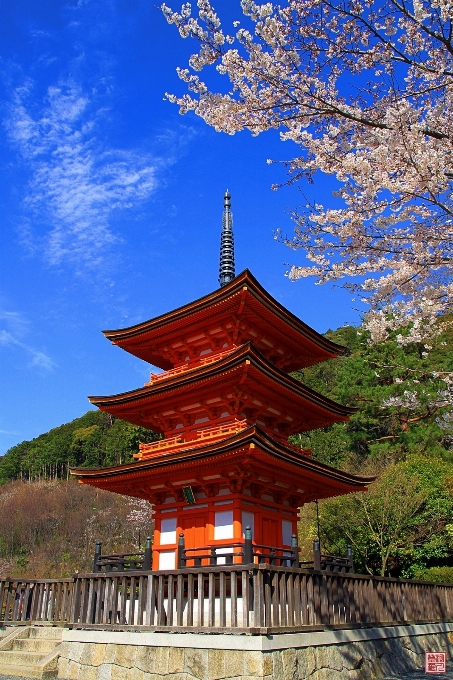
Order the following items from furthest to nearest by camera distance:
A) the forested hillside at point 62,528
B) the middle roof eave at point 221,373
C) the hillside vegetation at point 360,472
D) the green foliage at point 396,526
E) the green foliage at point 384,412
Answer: the forested hillside at point 62,528 < the green foliage at point 384,412 < the hillside vegetation at point 360,472 < the green foliage at point 396,526 < the middle roof eave at point 221,373

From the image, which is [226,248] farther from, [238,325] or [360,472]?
[360,472]

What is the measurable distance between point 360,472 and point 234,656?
87.1 ft

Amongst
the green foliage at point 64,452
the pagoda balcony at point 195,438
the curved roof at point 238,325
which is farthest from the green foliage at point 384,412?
the green foliage at point 64,452

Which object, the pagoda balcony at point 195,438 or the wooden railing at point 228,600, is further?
the pagoda balcony at point 195,438

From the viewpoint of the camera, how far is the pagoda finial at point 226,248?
18297 millimetres

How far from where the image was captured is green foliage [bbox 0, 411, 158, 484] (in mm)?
67562

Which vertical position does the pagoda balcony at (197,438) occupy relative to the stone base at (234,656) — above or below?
above

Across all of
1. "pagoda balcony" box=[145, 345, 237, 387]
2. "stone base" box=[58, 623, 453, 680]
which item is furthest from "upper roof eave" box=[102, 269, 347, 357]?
"stone base" box=[58, 623, 453, 680]

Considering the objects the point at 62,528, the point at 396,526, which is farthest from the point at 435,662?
the point at 62,528

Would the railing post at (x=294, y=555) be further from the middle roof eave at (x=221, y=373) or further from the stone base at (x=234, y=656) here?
the middle roof eave at (x=221, y=373)

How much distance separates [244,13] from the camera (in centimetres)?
707

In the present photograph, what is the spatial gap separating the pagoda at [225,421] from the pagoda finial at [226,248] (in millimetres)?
3291

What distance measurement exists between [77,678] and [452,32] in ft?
41.5

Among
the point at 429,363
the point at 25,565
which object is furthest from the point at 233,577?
the point at 25,565
